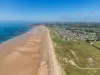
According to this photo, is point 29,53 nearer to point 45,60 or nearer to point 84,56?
point 45,60

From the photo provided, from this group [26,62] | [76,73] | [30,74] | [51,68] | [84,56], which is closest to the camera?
[76,73]

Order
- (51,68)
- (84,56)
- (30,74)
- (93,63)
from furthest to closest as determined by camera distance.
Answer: (84,56)
(93,63)
(51,68)
(30,74)

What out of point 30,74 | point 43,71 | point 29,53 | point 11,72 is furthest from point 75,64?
point 29,53

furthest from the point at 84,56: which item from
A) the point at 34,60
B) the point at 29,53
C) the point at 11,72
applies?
the point at 11,72

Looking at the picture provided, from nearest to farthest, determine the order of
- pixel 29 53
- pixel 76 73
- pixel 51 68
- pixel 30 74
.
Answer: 1. pixel 76 73
2. pixel 30 74
3. pixel 51 68
4. pixel 29 53

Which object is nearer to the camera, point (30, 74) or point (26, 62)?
point (30, 74)

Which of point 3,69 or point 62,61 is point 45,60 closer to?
point 62,61

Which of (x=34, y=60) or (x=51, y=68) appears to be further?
(x=34, y=60)

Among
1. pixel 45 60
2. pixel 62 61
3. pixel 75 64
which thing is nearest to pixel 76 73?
pixel 75 64

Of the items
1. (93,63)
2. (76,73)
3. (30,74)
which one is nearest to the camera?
(76,73)
